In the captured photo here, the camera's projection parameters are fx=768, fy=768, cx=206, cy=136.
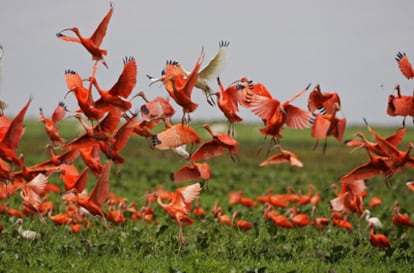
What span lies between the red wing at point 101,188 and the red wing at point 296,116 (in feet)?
5.96

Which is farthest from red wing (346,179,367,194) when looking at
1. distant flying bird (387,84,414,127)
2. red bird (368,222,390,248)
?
distant flying bird (387,84,414,127)

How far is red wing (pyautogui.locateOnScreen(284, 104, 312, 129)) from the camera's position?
746 centimetres

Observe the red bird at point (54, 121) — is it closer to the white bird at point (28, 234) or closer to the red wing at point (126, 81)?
the white bird at point (28, 234)

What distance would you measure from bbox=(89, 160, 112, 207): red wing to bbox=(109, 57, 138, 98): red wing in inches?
27.5

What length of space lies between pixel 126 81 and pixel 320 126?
192 cm

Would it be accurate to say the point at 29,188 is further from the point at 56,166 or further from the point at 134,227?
the point at 134,227

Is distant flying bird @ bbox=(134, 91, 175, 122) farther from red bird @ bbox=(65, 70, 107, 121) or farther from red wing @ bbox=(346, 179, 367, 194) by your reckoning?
red wing @ bbox=(346, 179, 367, 194)

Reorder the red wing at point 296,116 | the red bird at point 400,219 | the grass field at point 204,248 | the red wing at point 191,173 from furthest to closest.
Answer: the red bird at point 400,219 → the red wing at point 191,173 → the grass field at point 204,248 → the red wing at point 296,116

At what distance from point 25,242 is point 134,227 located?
1548 mm

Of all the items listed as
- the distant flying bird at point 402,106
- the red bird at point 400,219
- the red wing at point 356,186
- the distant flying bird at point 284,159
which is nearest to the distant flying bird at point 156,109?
the distant flying bird at point 284,159

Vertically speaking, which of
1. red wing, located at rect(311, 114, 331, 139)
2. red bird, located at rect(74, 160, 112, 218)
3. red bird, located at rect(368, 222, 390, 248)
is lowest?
red bird, located at rect(368, 222, 390, 248)

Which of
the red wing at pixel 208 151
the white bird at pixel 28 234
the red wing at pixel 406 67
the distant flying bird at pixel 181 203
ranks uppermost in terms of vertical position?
the red wing at pixel 406 67

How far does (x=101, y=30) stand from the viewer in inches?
298

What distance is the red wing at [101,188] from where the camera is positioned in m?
7.57
